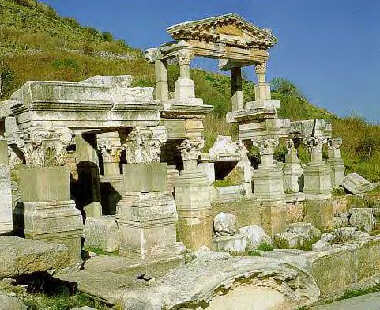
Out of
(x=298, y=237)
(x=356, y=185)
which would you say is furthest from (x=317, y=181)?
(x=298, y=237)

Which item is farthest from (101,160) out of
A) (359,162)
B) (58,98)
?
(359,162)

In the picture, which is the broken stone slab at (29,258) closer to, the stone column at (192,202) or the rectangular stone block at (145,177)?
the rectangular stone block at (145,177)

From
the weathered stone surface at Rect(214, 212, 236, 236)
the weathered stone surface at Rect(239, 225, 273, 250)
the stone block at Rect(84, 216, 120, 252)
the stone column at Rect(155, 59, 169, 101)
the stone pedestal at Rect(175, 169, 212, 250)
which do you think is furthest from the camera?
the stone column at Rect(155, 59, 169, 101)

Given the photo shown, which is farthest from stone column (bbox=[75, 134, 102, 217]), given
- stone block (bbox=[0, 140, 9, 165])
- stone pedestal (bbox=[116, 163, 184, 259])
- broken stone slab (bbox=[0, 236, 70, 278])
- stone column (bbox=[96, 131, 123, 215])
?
broken stone slab (bbox=[0, 236, 70, 278])

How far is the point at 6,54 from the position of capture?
1346 inches

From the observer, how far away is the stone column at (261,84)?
17844 mm

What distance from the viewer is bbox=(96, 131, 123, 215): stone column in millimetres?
Answer: 12609

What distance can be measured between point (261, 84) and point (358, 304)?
1124 centimetres

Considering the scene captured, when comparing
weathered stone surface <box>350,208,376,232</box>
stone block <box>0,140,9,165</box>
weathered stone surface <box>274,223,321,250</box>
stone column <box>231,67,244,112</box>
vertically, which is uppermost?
stone column <box>231,67,244,112</box>

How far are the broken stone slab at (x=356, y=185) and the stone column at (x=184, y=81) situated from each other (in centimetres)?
677

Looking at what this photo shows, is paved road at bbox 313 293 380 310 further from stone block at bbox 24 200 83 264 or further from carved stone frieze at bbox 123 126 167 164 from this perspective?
carved stone frieze at bbox 123 126 167 164

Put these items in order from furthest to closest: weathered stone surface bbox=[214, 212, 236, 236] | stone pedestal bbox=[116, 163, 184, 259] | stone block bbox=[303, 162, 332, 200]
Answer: stone block bbox=[303, 162, 332, 200]
weathered stone surface bbox=[214, 212, 236, 236]
stone pedestal bbox=[116, 163, 184, 259]

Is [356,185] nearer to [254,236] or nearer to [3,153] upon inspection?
[254,236]

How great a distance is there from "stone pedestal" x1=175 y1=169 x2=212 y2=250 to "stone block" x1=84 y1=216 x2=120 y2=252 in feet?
10.0
